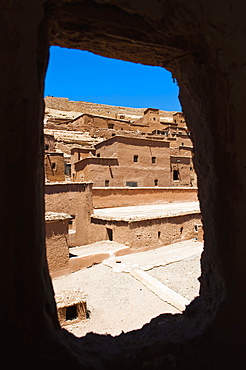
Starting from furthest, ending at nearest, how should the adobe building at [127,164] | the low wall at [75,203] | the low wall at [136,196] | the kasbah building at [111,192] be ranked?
the adobe building at [127,164], the low wall at [136,196], the low wall at [75,203], the kasbah building at [111,192]

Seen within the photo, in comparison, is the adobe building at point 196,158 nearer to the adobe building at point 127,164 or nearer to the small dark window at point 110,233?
the small dark window at point 110,233

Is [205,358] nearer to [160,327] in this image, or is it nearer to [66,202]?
[160,327]

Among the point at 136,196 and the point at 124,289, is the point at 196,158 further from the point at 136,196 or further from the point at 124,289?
the point at 136,196

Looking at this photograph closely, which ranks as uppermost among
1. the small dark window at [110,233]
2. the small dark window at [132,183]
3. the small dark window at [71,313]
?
the small dark window at [132,183]

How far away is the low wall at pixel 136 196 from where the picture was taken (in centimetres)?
1656

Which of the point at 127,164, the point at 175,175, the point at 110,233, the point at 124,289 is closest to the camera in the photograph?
the point at 124,289

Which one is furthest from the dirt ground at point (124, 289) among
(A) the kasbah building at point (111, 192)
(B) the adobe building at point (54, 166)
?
(B) the adobe building at point (54, 166)

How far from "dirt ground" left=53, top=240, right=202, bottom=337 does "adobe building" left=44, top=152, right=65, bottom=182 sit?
11889 millimetres

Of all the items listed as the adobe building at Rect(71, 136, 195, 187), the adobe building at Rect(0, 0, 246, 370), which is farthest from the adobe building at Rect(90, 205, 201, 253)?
the adobe building at Rect(0, 0, 246, 370)

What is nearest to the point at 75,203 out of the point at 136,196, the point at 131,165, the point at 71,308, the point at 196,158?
the point at 136,196

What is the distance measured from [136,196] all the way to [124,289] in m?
10.8

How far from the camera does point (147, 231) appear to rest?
12531 mm

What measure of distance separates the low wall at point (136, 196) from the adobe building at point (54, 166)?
603cm

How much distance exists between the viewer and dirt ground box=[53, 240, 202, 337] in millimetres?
5902
